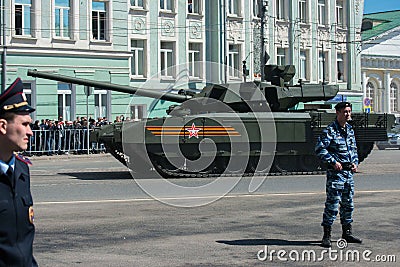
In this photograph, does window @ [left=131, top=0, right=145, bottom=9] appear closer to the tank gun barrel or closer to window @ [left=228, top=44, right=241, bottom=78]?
window @ [left=228, top=44, right=241, bottom=78]

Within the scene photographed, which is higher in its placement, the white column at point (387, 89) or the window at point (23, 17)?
the window at point (23, 17)

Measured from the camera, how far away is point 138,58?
36.9 meters

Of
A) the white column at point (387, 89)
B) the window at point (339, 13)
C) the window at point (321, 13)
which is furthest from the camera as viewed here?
the white column at point (387, 89)

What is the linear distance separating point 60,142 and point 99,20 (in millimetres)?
7149

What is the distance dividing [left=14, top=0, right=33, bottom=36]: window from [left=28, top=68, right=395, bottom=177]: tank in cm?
1221

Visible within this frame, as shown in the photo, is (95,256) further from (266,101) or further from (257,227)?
(266,101)

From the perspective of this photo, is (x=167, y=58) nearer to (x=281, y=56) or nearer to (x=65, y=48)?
(x=65, y=48)

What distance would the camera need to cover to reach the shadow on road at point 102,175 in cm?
1939

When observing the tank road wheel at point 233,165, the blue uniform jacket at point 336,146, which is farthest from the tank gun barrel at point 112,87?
the blue uniform jacket at point 336,146

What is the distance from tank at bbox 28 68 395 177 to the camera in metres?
19.1

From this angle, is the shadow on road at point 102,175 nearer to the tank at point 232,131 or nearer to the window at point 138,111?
the tank at point 232,131

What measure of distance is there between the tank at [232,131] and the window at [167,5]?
16.4 m

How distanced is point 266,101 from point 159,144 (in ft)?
11.4

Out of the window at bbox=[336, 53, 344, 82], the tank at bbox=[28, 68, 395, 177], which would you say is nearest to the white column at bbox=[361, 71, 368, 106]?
the window at bbox=[336, 53, 344, 82]
